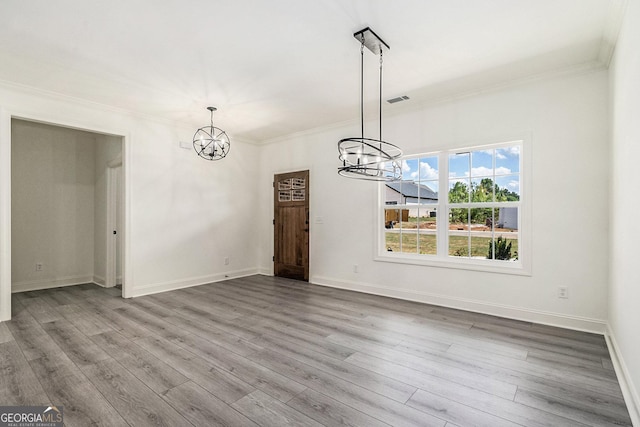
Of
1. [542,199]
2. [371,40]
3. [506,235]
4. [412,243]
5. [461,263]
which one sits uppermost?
[371,40]

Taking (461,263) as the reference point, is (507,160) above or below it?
above

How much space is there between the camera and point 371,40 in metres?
2.75

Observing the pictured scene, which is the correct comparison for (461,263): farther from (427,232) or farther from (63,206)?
(63,206)

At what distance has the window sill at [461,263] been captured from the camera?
142 inches

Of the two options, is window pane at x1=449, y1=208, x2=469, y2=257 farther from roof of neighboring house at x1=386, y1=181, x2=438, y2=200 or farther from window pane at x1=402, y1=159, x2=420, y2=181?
window pane at x1=402, y1=159, x2=420, y2=181

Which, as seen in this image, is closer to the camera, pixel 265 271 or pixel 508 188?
pixel 508 188

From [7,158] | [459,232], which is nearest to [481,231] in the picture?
[459,232]

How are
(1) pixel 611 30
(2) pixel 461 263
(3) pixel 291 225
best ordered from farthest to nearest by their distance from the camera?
(3) pixel 291 225 < (2) pixel 461 263 < (1) pixel 611 30

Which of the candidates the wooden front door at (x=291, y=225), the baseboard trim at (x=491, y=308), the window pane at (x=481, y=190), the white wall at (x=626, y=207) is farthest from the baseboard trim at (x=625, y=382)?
the wooden front door at (x=291, y=225)

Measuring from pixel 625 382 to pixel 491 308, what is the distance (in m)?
1.61

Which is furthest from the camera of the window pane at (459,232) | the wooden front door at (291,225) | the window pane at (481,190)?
the wooden front door at (291,225)

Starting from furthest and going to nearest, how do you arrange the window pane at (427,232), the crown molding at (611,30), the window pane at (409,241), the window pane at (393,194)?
the window pane at (393,194) < the window pane at (409,241) < the window pane at (427,232) < the crown molding at (611,30)

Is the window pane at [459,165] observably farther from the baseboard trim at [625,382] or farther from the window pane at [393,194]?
the baseboard trim at [625,382]

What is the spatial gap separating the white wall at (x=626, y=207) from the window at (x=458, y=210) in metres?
0.95
